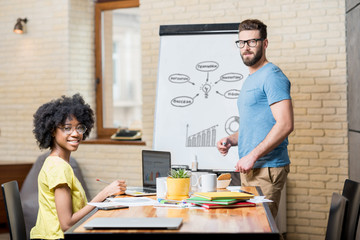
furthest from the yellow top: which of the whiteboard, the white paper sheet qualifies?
the whiteboard

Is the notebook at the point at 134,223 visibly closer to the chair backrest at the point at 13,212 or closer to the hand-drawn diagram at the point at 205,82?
the chair backrest at the point at 13,212

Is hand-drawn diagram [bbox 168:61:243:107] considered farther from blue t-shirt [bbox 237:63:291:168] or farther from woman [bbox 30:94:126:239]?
woman [bbox 30:94:126:239]

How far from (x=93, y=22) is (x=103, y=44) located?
30 centimetres

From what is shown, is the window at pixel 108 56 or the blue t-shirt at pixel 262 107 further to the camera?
the window at pixel 108 56

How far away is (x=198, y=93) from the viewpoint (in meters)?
4.21

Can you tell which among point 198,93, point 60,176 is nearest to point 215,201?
point 60,176

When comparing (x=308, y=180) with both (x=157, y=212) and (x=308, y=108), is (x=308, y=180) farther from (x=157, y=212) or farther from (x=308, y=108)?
(x=157, y=212)

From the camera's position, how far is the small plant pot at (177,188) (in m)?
2.28

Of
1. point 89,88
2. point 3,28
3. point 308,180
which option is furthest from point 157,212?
point 3,28

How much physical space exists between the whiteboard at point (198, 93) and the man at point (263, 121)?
45.3 inches

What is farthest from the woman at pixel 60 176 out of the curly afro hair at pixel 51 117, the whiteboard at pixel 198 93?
the whiteboard at pixel 198 93

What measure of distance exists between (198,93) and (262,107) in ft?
4.71

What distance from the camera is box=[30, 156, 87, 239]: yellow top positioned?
7.40 feet

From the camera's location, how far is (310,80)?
4.65 metres
